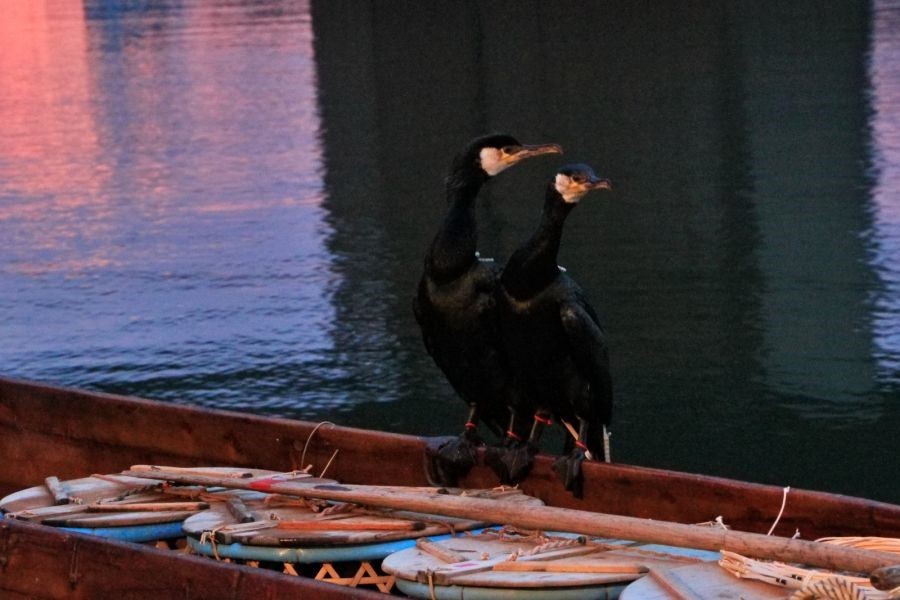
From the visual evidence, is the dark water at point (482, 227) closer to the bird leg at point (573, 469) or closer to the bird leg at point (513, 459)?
the bird leg at point (513, 459)

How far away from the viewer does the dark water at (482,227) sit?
12.8 meters

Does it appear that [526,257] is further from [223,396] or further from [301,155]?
[301,155]

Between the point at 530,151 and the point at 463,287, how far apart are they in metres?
0.68

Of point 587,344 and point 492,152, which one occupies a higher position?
point 492,152

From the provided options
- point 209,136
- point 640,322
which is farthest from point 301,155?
point 640,322

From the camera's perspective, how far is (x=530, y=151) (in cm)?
786

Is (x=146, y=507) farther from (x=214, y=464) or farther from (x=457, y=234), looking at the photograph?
(x=457, y=234)

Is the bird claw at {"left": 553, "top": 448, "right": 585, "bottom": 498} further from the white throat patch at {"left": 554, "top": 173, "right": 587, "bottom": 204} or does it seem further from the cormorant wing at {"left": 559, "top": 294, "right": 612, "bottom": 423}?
the white throat patch at {"left": 554, "top": 173, "right": 587, "bottom": 204}

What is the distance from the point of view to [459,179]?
318 inches

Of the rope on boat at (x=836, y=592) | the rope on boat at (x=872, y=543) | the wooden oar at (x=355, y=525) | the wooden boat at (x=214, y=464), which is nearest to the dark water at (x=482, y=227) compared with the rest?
the wooden boat at (x=214, y=464)

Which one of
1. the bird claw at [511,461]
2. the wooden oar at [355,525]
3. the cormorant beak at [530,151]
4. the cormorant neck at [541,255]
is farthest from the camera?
the bird claw at [511,461]

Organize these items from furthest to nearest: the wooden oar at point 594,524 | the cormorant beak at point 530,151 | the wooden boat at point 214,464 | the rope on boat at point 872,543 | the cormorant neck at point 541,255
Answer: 1. the cormorant beak at point 530,151
2. the cormorant neck at point 541,255
3. the wooden boat at point 214,464
4. the rope on boat at point 872,543
5. the wooden oar at point 594,524

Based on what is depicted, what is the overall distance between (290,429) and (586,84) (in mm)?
22412

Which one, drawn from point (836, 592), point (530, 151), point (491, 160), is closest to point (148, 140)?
point (491, 160)
